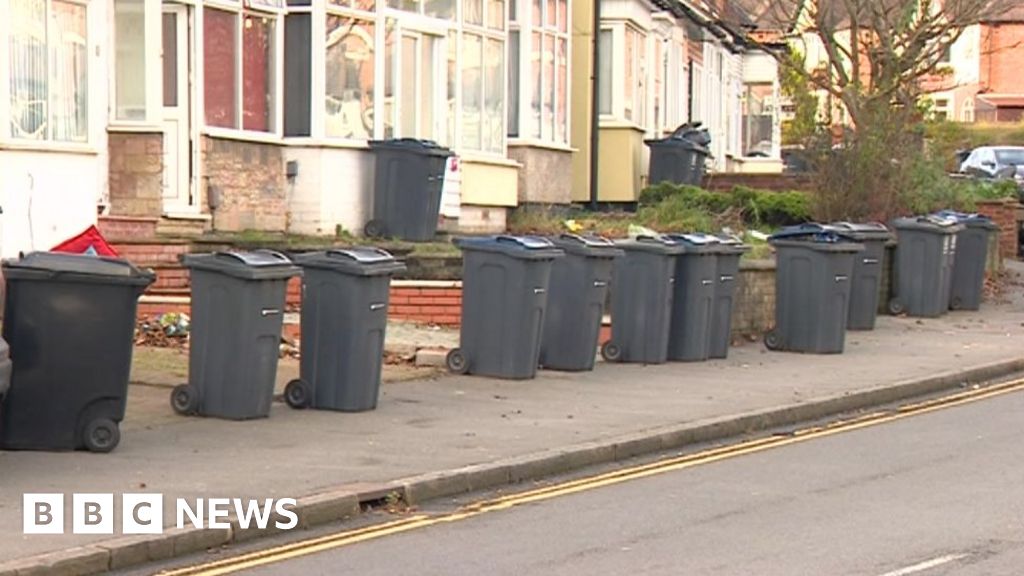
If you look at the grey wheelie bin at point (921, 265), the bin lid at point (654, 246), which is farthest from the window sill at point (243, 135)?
the grey wheelie bin at point (921, 265)

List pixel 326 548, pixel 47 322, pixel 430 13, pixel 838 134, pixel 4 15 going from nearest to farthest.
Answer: pixel 326 548 < pixel 47 322 < pixel 4 15 < pixel 430 13 < pixel 838 134

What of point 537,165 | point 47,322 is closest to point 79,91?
point 47,322

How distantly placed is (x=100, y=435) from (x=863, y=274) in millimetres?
12141

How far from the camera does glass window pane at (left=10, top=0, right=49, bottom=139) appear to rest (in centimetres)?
1703

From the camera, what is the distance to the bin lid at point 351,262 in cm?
1342

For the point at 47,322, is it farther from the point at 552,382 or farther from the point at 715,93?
the point at 715,93

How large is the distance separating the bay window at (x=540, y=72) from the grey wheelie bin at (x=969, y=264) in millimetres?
6716

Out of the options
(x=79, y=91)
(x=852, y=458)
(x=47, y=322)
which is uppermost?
(x=79, y=91)

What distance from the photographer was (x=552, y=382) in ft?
52.1

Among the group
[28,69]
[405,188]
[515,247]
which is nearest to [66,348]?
[515,247]

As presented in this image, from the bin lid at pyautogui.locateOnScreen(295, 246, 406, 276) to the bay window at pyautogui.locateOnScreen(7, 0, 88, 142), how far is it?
475cm

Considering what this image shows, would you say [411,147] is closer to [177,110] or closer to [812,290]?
[177,110]

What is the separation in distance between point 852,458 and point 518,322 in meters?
3.84

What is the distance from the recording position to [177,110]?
20.1 metres
